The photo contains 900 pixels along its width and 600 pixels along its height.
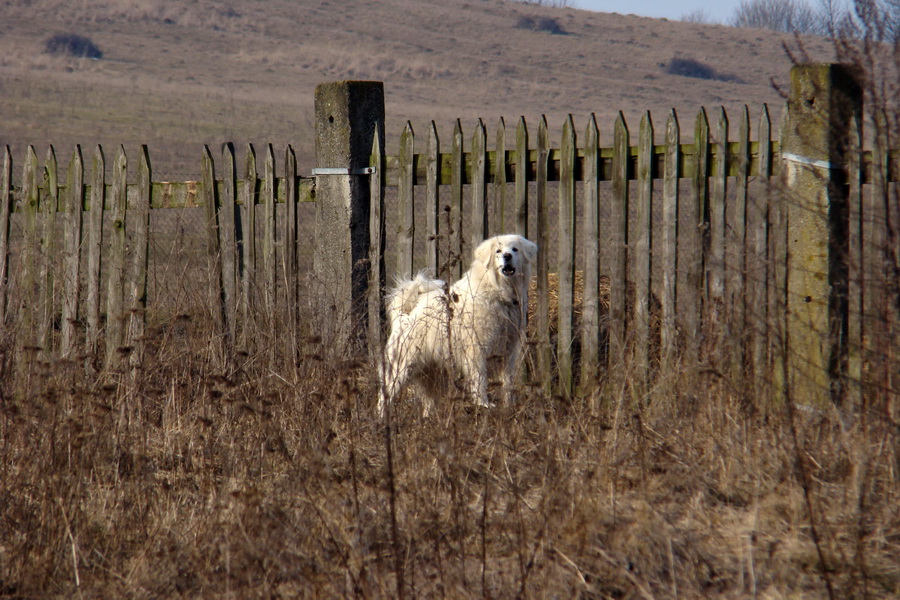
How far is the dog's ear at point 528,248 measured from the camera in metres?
5.11

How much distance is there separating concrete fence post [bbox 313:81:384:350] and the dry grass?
146 centimetres

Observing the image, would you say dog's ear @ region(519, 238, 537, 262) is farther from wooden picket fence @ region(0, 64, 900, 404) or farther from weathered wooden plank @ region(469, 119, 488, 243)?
weathered wooden plank @ region(469, 119, 488, 243)

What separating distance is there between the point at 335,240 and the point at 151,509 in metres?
2.62

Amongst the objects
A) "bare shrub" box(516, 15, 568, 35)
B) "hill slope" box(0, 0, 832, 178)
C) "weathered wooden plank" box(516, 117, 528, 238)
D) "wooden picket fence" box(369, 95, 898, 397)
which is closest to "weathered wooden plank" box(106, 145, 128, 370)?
"wooden picket fence" box(369, 95, 898, 397)

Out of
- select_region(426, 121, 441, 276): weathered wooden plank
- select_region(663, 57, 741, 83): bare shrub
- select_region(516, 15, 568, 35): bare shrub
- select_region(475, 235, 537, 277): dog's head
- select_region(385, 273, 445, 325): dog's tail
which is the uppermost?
select_region(516, 15, 568, 35): bare shrub

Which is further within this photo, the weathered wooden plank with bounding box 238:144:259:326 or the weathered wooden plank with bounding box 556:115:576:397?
the weathered wooden plank with bounding box 238:144:259:326

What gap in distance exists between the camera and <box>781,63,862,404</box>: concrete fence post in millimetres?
3904

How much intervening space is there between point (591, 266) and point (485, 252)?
67 cm

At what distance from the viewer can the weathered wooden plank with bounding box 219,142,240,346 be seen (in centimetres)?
558

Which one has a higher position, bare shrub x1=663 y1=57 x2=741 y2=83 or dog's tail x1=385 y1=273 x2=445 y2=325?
bare shrub x1=663 y1=57 x2=741 y2=83

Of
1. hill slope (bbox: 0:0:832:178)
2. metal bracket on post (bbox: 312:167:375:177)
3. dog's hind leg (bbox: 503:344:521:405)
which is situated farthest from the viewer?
hill slope (bbox: 0:0:832:178)

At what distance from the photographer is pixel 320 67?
62.9 meters

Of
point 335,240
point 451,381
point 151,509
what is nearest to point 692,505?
point 451,381

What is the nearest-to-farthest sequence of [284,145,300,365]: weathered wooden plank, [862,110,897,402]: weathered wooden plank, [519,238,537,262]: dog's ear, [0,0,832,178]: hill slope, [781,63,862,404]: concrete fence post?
[862,110,897,402]: weathered wooden plank, [781,63,862,404]: concrete fence post, [284,145,300,365]: weathered wooden plank, [519,238,537,262]: dog's ear, [0,0,832,178]: hill slope
